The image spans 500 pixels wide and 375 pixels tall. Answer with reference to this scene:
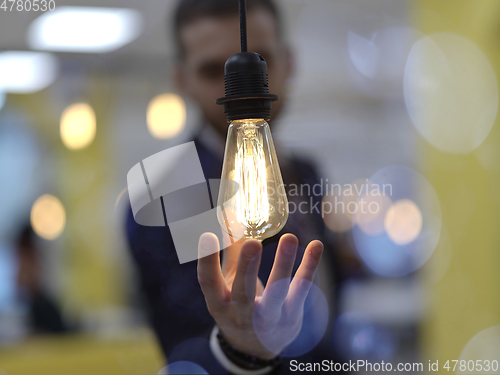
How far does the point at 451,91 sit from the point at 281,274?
808mm

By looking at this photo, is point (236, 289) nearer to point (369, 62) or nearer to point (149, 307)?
point (149, 307)

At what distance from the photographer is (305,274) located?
36 centimetres

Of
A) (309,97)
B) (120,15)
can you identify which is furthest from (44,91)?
(309,97)

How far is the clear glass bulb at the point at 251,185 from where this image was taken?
0.34m

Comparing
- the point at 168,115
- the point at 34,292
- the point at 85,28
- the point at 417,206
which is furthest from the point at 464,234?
the point at 34,292

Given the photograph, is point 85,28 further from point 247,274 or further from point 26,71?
point 247,274

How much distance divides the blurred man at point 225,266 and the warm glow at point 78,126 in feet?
4.97

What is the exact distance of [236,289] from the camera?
368 millimetres

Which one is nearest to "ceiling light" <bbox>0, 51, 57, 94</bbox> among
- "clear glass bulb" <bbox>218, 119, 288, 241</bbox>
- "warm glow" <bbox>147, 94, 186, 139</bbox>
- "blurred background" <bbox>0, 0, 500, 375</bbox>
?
"blurred background" <bbox>0, 0, 500, 375</bbox>

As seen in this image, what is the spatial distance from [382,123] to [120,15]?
0.92 meters

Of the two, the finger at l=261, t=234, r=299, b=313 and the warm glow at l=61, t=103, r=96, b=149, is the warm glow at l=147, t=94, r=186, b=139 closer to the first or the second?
the warm glow at l=61, t=103, r=96, b=149

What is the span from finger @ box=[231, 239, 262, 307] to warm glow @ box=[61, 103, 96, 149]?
199 cm

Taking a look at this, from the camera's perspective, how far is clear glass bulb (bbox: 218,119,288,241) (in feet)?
1.12

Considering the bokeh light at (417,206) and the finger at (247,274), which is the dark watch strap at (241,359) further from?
the bokeh light at (417,206)
